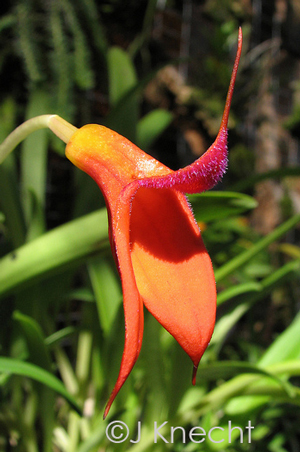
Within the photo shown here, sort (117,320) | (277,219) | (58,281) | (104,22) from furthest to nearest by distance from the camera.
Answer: (277,219) < (104,22) < (58,281) < (117,320)

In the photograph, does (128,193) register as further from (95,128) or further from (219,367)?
(219,367)

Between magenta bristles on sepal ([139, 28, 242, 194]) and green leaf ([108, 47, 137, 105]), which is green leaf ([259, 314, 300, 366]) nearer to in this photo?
magenta bristles on sepal ([139, 28, 242, 194])

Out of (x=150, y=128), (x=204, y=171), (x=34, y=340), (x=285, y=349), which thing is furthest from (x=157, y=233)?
(x=150, y=128)

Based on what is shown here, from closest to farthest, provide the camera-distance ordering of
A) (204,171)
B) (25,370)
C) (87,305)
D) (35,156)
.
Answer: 1. (204,171)
2. (25,370)
3. (35,156)
4. (87,305)

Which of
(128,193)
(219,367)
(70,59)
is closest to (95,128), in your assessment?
(128,193)

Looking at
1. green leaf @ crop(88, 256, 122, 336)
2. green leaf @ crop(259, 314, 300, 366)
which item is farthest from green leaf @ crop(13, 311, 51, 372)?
green leaf @ crop(259, 314, 300, 366)

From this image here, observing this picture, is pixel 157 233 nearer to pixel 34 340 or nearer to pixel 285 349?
pixel 34 340

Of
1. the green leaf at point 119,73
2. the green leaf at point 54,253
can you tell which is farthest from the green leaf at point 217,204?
the green leaf at point 119,73
